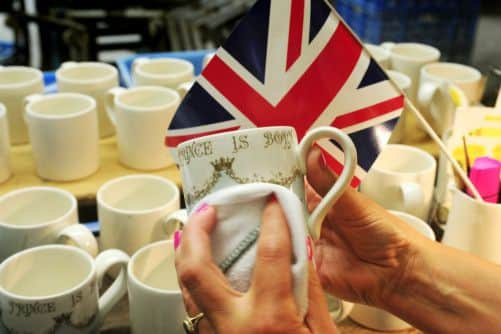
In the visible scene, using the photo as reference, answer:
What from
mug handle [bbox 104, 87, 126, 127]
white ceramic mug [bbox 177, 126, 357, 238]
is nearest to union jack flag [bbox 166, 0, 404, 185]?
white ceramic mug [bbox 177, 126, 357, 238]

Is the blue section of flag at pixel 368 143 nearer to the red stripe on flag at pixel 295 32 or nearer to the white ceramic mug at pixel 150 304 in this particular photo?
the red stripe on flag at pixel 295 32

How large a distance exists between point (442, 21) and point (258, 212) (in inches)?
53.8

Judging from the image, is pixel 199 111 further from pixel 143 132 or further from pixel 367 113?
pixel 143 132

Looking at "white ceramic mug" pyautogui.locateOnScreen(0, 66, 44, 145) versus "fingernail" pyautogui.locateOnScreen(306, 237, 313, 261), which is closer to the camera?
"fingernail" pyautogui.locateOnScreen(306, 237, 313, 261)

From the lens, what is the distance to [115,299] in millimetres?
832

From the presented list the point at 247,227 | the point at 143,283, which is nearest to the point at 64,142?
the point at 143,283

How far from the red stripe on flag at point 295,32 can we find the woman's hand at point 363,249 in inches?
6.1

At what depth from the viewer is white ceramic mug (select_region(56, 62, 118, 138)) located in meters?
1.25

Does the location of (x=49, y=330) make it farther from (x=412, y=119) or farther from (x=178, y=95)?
(x=412, y=119)

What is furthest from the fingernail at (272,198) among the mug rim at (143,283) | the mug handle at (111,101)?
the mug handle at (111,101)

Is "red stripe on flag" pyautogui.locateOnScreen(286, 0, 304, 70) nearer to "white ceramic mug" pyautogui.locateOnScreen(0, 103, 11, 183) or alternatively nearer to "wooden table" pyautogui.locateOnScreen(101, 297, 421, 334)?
"wooden table" pyautogui.locateOnScreen(101, 297, 421, 334)

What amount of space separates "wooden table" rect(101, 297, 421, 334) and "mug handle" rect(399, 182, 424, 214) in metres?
0.19

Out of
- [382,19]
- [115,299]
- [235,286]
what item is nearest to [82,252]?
[115,299]

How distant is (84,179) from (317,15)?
61cm
